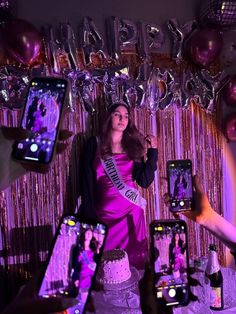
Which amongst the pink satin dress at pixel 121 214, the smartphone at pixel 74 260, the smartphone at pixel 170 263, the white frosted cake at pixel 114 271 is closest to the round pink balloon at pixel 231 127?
the pink satin dress at pixel 121 214

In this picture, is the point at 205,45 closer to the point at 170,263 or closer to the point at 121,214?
the point at 121,214

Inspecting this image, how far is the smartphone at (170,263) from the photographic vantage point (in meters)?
1.43

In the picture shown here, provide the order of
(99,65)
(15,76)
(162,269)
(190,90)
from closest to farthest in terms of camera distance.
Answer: (162,269)
(15,76)
(99,65)
(190,90)

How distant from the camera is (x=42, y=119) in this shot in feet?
5.13

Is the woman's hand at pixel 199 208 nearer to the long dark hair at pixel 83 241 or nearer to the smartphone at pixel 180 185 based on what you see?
the smartphone at pixel 180 185

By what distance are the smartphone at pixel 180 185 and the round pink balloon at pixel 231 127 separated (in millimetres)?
1336

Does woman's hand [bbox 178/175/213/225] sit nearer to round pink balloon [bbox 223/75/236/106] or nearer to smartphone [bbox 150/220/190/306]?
smartphone [bbox 150/220/190/306]

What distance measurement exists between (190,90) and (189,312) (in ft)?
6.78

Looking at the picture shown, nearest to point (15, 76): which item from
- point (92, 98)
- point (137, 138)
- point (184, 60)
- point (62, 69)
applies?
point (62, 69)

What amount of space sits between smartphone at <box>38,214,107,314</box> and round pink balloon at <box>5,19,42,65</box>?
1.48m

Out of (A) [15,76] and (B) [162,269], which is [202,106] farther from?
(B) [162,269]

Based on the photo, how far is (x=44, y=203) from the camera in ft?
9.62

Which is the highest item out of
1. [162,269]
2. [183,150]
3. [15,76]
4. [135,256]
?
[15,76]

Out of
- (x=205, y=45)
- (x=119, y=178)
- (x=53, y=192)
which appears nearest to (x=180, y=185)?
(x=119, y=178)
